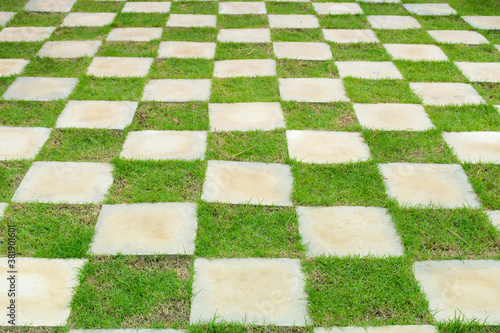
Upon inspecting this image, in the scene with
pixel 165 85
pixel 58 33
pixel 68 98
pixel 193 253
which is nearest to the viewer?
pixel 193 253

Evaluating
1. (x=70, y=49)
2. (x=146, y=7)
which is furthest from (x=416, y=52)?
(x=70, y=49)

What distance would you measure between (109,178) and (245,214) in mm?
748

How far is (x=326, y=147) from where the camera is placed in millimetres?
2756

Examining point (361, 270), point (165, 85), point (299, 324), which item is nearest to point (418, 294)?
point (361, 270)

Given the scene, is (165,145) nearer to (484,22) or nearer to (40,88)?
(40,88)

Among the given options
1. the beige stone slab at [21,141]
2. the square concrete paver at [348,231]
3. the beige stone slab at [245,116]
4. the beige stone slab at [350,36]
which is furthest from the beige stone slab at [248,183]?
the beige stone slab at [350,36]

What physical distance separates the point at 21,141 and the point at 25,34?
6.21ft

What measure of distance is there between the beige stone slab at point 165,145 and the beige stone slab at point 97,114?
7.3 inches

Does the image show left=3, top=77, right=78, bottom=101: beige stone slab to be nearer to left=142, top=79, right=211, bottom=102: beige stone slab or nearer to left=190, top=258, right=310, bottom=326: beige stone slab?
left=142, top=79, right=211, bottom=102: beige stone slab

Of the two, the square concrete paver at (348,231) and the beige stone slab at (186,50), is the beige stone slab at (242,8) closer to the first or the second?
the beige stone slab at (186,50)

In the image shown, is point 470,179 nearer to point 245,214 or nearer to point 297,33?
point 245,214

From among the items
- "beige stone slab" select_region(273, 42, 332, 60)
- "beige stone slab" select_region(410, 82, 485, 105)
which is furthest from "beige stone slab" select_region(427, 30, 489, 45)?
"beige stone slab" select_region(273, 42, 332, 60)

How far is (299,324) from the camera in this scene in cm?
174

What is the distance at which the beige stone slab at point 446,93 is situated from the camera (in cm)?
326
